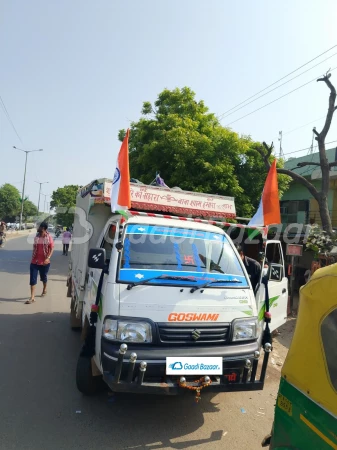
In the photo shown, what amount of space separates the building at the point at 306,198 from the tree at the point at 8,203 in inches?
2429

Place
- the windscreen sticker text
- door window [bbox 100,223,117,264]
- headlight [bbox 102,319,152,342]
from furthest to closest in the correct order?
door window [bbox 100,223,117,264] < the windscreen sticker text < headlight [bbox 102,319,152,342]

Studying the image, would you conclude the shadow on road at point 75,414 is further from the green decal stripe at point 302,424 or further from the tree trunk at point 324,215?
the tree trunk at point 324,215

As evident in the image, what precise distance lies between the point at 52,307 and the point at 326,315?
7.34 metres

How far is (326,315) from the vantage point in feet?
6.06

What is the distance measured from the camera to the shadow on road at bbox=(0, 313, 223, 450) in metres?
3.13

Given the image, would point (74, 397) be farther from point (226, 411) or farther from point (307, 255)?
point (307, 255)

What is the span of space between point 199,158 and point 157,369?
10116 millimetres

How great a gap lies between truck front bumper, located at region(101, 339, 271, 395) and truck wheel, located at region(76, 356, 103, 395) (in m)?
0.60

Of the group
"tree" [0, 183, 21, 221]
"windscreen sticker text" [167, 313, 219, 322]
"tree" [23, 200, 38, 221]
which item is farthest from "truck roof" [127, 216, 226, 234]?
"tree" [23, 200, 38, 221]

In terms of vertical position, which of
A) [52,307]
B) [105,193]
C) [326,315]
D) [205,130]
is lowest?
[52,307]

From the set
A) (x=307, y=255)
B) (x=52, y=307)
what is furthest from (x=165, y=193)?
(x=307, y=255)

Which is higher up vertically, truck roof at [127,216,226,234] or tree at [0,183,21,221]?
tree at [0,183,21,221]

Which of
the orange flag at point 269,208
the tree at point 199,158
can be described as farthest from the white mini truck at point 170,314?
the tree at point 199,158

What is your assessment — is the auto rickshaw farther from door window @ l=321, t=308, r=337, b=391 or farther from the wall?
the wall
